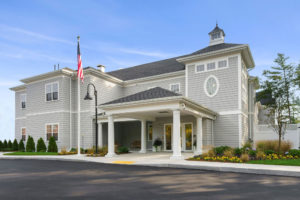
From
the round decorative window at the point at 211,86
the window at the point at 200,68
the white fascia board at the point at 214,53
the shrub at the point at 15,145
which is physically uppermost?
the white fascia board at the point at 214,53

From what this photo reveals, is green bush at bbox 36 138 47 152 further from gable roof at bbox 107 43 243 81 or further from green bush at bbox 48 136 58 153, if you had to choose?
gable roof at bbox 107 43 243 81

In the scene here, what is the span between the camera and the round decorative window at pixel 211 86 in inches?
733

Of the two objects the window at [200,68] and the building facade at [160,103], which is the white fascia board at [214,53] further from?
the window at [200,68]

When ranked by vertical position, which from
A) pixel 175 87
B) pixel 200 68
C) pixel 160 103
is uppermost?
pixel 200 68

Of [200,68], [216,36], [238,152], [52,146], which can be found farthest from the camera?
[216,36]

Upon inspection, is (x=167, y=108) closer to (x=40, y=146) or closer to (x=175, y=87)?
(x=175, y=87)

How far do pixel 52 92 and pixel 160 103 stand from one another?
1282cm

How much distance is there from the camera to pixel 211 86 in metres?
18.8

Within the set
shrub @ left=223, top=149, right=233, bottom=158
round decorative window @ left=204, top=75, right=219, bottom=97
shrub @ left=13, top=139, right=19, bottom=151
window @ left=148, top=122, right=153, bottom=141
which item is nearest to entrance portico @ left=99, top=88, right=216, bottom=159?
round decorative window @ left=204, top=75, right=219, bottom=97

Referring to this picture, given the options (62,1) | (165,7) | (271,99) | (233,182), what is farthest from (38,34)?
(271,99)

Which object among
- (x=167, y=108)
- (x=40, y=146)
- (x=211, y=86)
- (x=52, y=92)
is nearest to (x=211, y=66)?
(x=211, y=86)

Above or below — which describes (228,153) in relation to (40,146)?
above

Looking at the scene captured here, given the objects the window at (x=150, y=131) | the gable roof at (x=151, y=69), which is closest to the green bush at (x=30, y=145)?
the gable roof at (x=151, y=69)

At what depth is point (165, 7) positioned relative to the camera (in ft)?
50.3
